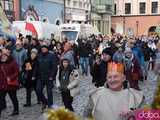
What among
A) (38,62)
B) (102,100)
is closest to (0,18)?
(38,62)

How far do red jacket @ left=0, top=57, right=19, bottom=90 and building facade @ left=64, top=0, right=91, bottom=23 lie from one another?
33227mm

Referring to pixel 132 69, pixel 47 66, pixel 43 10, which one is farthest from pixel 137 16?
pixel 47 66

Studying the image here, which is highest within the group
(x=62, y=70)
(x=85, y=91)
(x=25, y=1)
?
(x=25, y=1)

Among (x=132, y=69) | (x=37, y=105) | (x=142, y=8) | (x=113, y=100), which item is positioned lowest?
(x=37, y=105)

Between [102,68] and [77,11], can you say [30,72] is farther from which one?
[77,11]

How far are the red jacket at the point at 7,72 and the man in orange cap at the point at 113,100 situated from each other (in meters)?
7.17

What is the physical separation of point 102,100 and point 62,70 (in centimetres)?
670

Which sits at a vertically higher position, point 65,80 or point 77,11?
point 77,11

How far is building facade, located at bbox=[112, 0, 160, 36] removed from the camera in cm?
7375

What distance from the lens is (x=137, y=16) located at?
2982 inches

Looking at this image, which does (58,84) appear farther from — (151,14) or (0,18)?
(151,14)

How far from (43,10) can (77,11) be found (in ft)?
30.6

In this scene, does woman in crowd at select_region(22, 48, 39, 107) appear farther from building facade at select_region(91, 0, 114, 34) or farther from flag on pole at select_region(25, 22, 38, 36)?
building facade at select_region(91, 0, 114, 34)

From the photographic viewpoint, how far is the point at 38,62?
13.1 meters
